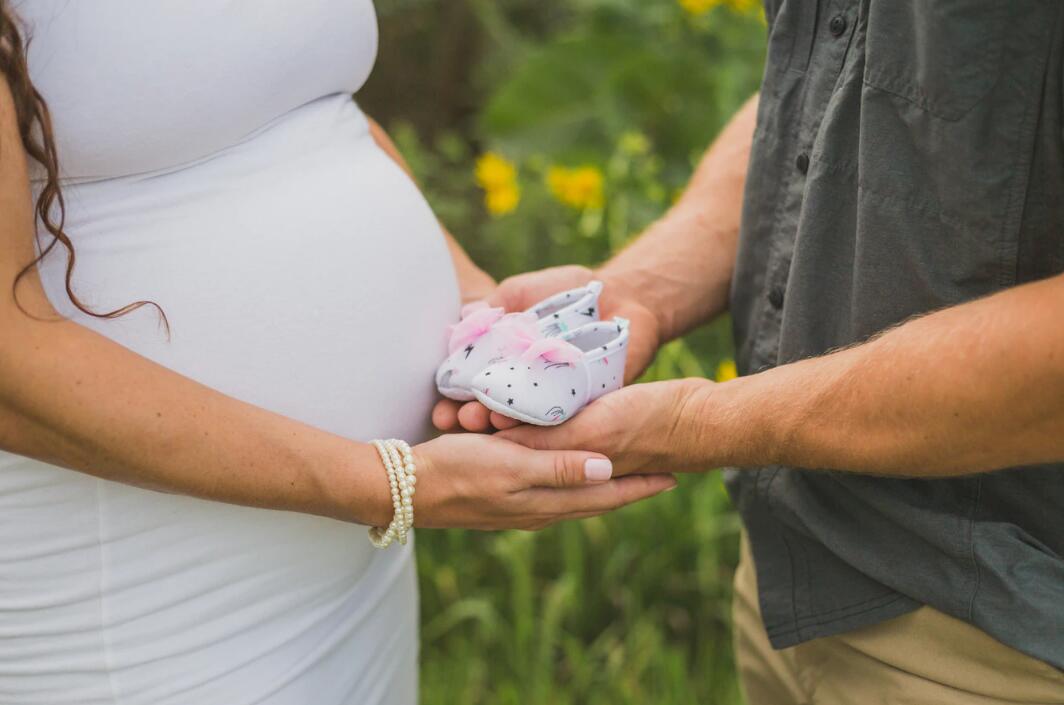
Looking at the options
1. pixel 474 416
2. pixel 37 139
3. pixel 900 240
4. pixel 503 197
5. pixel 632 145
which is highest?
pixel 37 139

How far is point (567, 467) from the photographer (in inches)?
53.9

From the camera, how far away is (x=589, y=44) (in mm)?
3729

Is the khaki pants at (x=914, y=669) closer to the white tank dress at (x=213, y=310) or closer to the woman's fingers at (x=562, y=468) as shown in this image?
the woman's fingers at (x=562, y=468)

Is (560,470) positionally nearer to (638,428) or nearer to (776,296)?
(638,428)

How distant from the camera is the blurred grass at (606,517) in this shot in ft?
8.27

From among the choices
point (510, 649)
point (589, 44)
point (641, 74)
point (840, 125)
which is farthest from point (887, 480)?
point (589, 44)

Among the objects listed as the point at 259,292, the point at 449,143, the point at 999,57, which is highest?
the point at 999,57

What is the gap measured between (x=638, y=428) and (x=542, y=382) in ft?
0.48

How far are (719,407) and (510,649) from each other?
1.38 meters

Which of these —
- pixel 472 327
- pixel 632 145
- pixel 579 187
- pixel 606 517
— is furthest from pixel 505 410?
pixel 632 145

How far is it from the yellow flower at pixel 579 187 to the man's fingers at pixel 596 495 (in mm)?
1582

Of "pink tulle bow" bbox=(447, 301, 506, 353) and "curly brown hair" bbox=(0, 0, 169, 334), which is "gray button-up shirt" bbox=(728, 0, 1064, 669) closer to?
"pink tulle bow" bbox=(447, 301, 506, 353)

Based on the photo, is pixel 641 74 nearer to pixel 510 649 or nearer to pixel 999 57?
pixel 510 649

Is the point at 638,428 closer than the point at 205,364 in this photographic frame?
No
